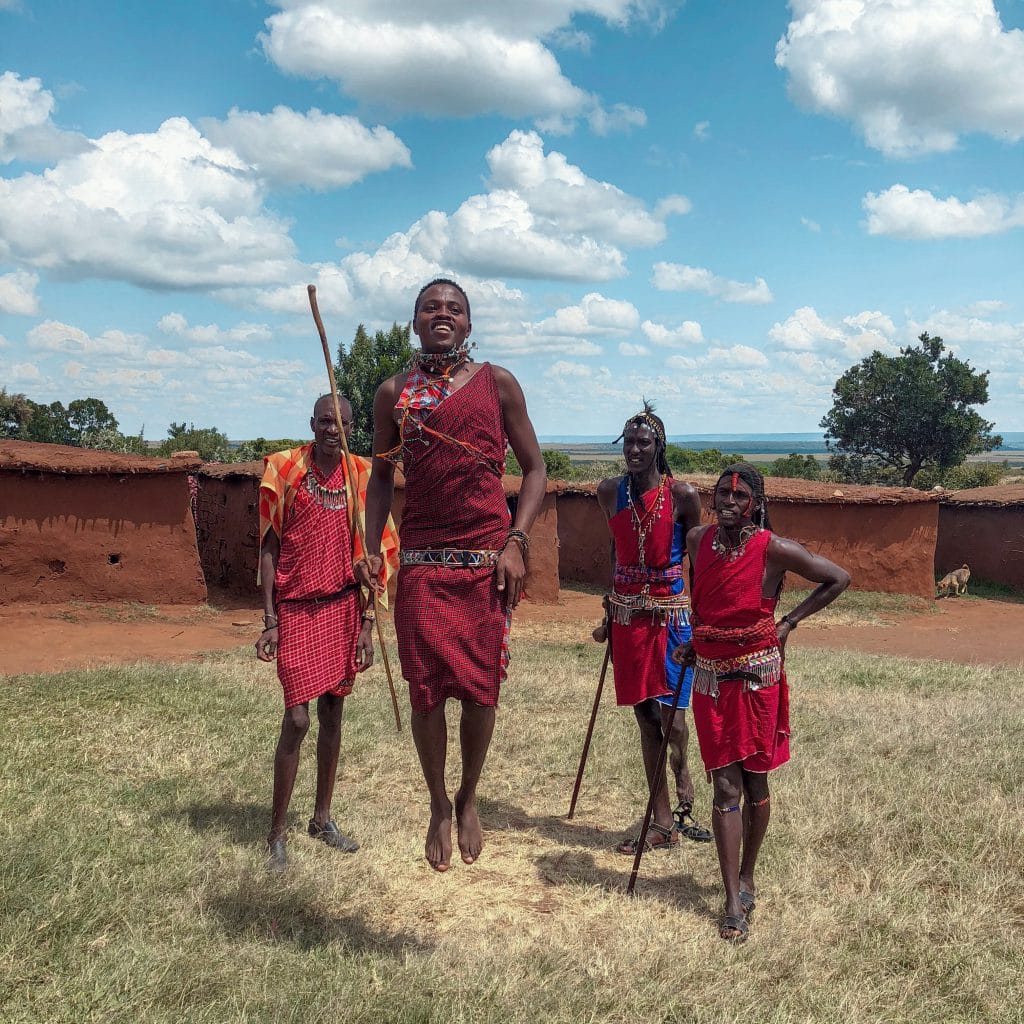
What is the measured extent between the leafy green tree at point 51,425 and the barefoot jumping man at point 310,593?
3315 cm

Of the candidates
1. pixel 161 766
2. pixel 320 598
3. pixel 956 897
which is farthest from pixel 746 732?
pixel 161 766

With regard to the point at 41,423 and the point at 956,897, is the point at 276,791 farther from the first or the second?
the point at 41,423

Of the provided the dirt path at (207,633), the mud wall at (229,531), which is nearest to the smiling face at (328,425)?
the dirt path at (207,633)

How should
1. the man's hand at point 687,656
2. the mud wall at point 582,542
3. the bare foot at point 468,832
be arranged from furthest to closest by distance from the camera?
the mud wall at point 582,542, the man's hand at point 687,656, the bare foot at point 468,832

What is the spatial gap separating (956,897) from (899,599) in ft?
44.4

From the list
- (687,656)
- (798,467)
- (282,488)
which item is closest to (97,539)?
(282,488)

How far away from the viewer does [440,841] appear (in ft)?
11.1

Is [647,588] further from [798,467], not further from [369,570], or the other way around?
[798,467]

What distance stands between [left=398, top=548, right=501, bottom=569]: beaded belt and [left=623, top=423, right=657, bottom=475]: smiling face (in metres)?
1.64

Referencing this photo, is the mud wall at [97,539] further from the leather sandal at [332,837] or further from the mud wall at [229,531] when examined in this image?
the leather sandal at [332,837]

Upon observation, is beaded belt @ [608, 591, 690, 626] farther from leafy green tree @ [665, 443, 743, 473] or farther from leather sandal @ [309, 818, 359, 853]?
leafy green tree @ [665, 443, 743, 473]

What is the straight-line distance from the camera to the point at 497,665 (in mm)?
3457

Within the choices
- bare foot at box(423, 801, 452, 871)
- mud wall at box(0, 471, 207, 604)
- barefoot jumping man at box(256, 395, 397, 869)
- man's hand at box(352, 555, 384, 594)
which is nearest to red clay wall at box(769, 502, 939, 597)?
mud wall at box(0, 471, 207, 604)

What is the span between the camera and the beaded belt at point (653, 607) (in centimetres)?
491
